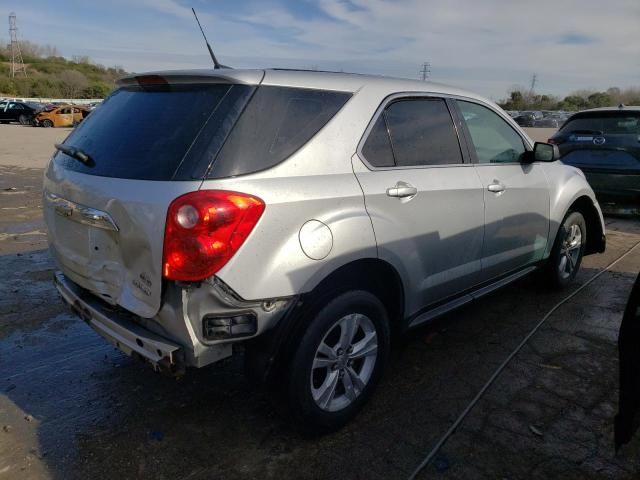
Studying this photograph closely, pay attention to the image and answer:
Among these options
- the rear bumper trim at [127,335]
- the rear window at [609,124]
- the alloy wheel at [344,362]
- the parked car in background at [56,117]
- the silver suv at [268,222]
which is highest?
the parked car in background at [56,117]

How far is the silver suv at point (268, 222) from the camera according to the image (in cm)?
221

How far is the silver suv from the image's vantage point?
2.21m

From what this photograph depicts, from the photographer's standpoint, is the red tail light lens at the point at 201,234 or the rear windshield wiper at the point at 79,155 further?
the rear windshield wiper at the point at 79,155

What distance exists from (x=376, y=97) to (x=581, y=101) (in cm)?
6831

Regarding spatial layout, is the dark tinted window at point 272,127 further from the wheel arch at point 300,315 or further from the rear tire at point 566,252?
the rear tire at point 566,252

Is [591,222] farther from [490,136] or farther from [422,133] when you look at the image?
[422,133]

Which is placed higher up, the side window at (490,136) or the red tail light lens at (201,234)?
the side window at (490,136)

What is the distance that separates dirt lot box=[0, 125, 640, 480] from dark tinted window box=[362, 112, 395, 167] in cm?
138

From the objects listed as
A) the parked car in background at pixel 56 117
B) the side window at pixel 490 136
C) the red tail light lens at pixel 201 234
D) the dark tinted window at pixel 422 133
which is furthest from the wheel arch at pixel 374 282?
the parked car in background at pixel 56 117

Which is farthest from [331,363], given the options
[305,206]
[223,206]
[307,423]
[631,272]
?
[631,272]

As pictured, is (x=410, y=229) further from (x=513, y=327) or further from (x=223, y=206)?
(x=513, y=327)

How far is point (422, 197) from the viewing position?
2973 millimetres

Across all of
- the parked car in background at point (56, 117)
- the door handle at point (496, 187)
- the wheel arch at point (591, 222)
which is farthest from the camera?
the parked car in background at point (56, 117)

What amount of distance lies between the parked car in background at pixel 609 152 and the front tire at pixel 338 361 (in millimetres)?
6008
